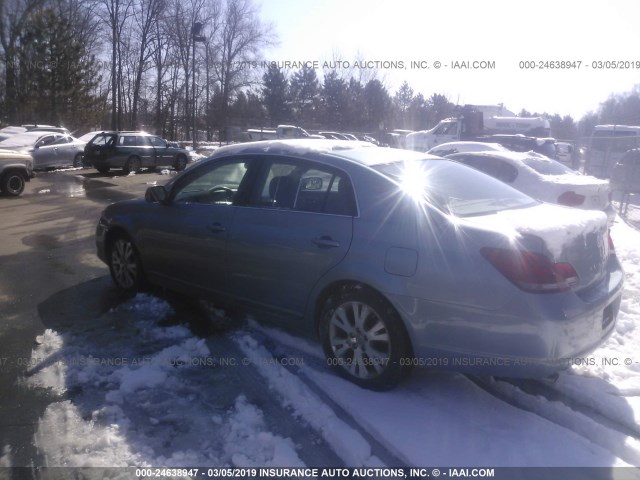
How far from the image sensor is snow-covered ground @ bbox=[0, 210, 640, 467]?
3121mm

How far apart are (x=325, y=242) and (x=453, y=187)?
1.08 meters

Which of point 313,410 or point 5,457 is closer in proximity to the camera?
point 5,457

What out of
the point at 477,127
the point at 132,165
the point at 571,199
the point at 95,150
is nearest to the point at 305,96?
the point at 477,127

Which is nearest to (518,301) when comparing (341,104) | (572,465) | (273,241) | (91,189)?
(572,465)

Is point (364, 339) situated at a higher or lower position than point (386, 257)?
lower

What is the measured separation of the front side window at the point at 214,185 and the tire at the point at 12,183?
32.2ft

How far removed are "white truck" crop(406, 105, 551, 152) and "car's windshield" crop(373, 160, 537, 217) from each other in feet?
70.3

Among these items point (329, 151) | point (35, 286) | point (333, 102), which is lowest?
point (35, 286)

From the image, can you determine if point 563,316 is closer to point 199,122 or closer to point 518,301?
point 518,301

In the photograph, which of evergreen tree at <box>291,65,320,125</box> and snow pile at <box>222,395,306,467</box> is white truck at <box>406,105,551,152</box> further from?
evergreen tree at <box>291,65,320,125</box>

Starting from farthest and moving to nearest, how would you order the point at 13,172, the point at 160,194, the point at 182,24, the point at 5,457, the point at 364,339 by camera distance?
the point at 182,24
the point at 13,172
the point at 160,194
the point at 364,339
the point at 5,457

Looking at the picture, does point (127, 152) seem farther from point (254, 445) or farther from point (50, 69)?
point (50, 69)

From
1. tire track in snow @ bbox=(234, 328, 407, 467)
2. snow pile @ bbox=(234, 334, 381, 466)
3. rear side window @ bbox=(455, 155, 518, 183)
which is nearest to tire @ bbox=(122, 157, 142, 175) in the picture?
rear side window @ bbox=(455, 155, 518, 183)

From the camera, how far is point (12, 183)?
13.2m
